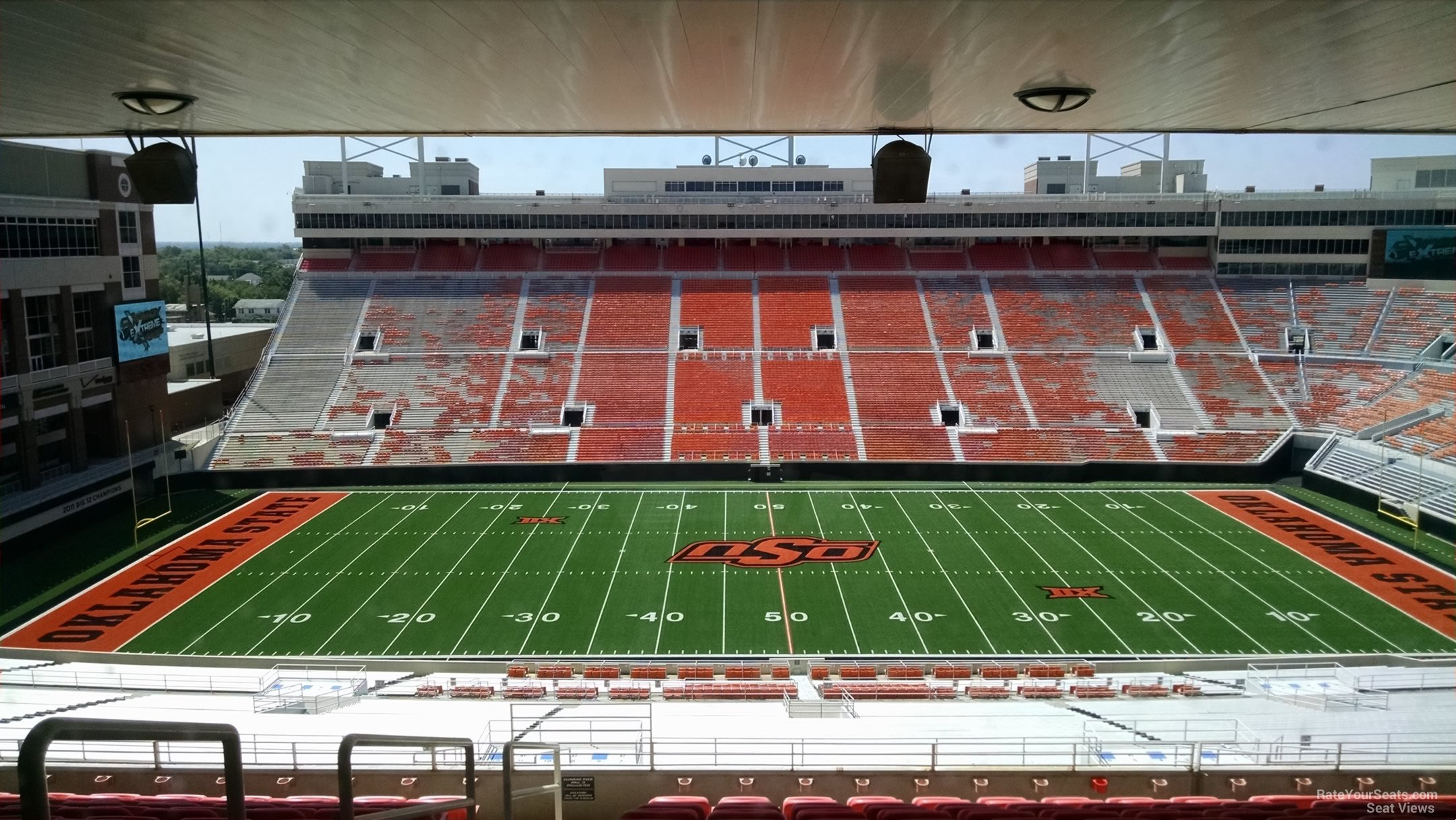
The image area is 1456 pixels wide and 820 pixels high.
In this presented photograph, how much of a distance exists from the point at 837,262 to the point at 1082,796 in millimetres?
29456

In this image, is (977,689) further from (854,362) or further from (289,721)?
(854,362)

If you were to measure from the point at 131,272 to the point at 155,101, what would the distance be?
2293 centimetres

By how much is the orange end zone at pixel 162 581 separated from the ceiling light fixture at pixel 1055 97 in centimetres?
1511

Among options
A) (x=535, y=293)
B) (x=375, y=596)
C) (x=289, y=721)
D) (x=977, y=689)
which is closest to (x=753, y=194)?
(x=535, y=293)

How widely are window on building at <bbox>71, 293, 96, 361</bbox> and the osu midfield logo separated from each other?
16003 mm

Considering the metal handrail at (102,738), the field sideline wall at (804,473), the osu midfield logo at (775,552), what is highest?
the metal handrail at (102,738)

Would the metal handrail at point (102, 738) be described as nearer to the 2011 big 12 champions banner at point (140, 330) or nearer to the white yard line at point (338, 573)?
the white yard line at point (338, 573)

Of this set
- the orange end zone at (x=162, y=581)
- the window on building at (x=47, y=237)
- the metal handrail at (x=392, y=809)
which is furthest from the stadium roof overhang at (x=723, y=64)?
the window on building at (x=47, y=237)

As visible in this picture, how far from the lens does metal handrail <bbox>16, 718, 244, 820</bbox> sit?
1537 mm

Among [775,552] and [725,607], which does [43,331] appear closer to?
[725,607]

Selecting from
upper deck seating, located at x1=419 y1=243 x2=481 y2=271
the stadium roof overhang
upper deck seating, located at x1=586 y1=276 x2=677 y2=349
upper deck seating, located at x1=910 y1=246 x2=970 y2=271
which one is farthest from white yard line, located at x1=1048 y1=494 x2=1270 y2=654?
upper deck seating, located at x1=419 y1=243 x2=481 y2=271

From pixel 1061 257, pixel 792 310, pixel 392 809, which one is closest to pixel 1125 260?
pixel 1061 257

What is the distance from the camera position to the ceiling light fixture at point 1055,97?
4.78 metres

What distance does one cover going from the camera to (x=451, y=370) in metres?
28.5
